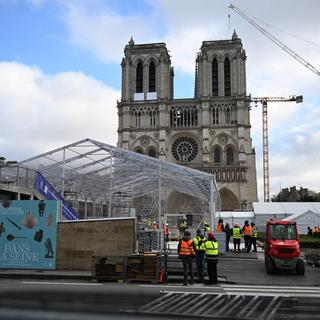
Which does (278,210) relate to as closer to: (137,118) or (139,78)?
(137,118)

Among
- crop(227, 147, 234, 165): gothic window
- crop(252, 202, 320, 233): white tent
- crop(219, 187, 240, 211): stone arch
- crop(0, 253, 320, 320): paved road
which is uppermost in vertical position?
crop(227, 147, 234, 165): gothic window

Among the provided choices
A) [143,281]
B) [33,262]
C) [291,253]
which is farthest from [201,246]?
[33,262]

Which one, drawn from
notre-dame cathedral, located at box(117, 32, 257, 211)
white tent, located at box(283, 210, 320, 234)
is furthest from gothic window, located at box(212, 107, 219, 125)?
white tent, located at box(283, 210, 320, 234)

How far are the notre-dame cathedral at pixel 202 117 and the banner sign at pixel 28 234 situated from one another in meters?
59.5

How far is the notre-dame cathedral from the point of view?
253 ft

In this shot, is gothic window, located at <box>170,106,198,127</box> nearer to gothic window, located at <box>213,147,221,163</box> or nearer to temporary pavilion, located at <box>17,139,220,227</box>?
gothic window, located at <box>213,147,221,163</box>

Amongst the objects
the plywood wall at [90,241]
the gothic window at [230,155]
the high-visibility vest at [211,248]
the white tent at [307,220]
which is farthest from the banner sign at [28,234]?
the gothic window at [230,155]

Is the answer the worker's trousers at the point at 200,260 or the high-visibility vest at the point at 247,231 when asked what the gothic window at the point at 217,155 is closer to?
the high-visibility vest at the point at 247,231

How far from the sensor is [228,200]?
77312 mm

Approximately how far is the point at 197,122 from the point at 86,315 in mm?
80353

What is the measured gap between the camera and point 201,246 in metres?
15.1

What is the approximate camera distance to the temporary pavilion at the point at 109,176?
2917 centimetres

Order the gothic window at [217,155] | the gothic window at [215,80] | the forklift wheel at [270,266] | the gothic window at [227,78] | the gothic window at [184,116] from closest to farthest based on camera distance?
the forklift wheel at [270,266], the gothic window at [217,155], the gothic window at [184,116], the gothic window at [227,78], the gothic window at [215,80]

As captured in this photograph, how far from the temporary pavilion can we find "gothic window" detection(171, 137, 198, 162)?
36221mm
